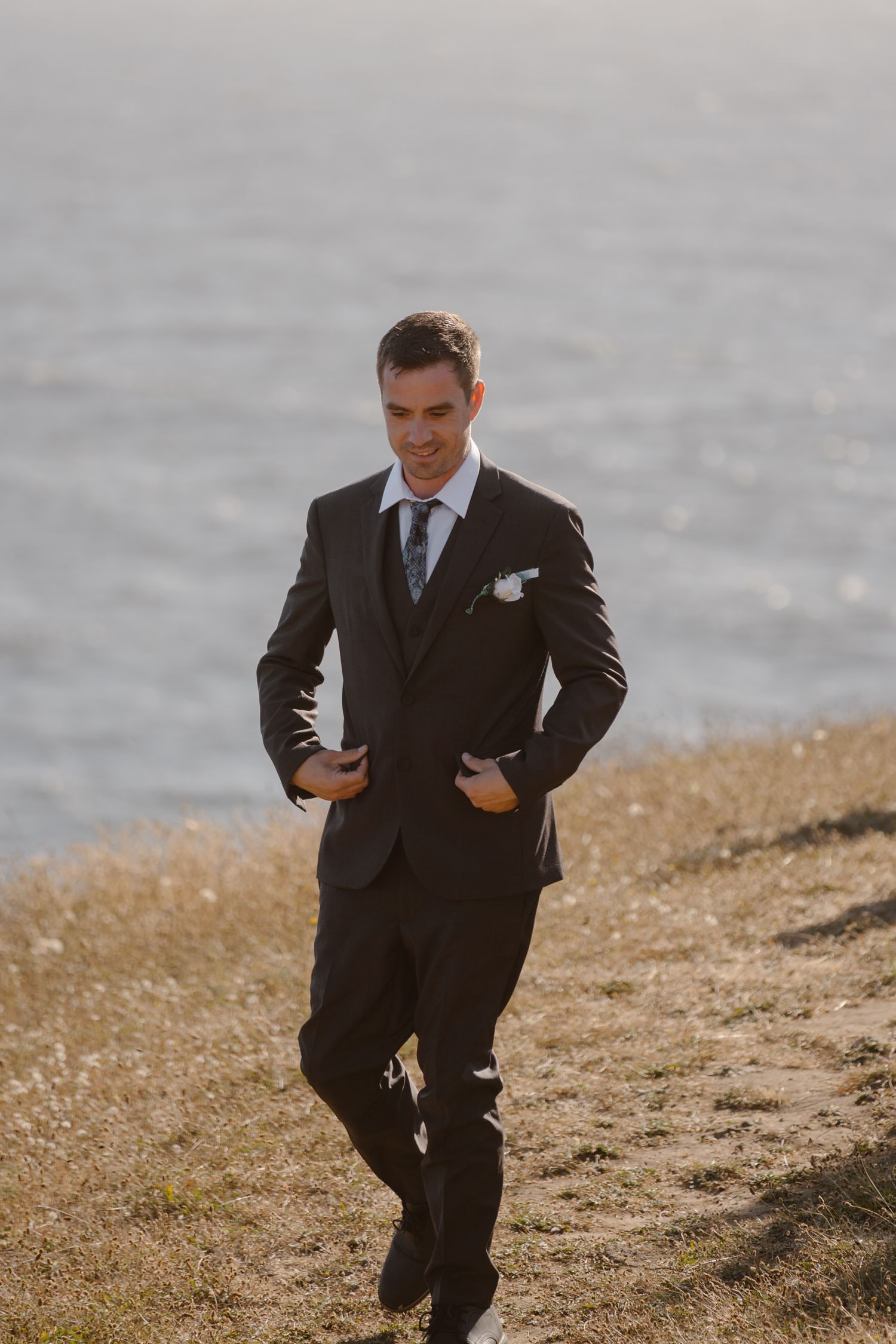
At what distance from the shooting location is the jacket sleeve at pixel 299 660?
472cm

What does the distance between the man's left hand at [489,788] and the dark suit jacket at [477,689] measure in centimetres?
4

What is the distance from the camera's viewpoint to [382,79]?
604 ft

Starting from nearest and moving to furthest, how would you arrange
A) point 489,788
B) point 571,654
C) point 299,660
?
point 489,788
point 571,654
point 299,660

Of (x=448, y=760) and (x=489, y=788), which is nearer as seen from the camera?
(x=489, y=788)

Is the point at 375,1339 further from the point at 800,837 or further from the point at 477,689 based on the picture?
Result: the point at 800,837

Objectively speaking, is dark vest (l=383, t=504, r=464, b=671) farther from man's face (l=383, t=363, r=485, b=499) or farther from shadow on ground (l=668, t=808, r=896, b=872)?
shadow on ground (l=668, t=808, r=896, b=872)

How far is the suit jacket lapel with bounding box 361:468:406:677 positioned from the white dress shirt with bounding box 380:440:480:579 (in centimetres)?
4

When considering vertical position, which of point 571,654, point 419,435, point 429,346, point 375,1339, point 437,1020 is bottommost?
point 375,1339

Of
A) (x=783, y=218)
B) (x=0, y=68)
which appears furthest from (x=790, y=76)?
(x=0, y=68)

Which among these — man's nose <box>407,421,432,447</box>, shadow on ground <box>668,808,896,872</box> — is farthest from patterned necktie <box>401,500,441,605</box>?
shadow on ground <box>668,808,896,872</box>

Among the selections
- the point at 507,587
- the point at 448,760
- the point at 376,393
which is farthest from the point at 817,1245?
the point at 376,393

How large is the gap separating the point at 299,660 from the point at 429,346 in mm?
1062

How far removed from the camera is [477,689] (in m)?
4.49

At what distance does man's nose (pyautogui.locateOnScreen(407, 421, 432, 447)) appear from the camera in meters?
4.41
